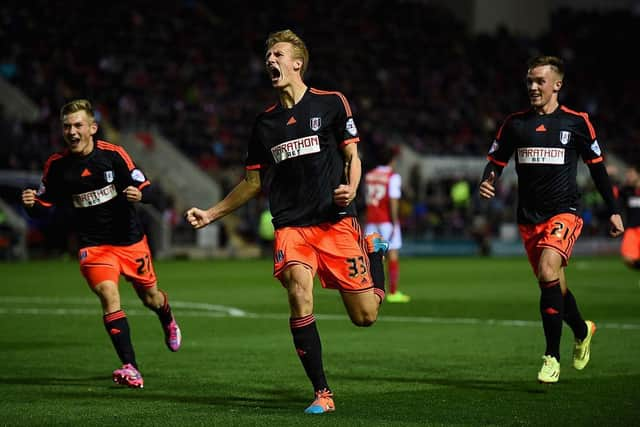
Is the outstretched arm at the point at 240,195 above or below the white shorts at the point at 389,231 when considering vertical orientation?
above

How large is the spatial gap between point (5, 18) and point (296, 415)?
29052mm

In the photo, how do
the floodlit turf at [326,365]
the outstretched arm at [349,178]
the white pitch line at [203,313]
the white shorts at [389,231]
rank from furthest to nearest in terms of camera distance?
1. the white shorts at [389,231]
2. the white pitch line at [203,313]
3. the floodlit turf at [326,365]
4. the outstretched arm at [349,178]

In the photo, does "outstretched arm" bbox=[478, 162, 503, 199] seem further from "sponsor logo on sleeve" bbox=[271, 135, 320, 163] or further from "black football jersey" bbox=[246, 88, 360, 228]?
"sponsor logo on sleeve" bbox=[271, 135, 320, 163]

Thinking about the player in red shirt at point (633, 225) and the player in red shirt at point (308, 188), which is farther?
the player in red shirt at point (633, 225)

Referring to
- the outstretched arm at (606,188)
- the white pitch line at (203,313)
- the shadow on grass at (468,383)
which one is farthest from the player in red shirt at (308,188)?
the white pitch line at (203,313)

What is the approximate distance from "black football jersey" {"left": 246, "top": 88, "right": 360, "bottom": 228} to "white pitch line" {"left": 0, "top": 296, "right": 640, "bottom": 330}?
21.0ft

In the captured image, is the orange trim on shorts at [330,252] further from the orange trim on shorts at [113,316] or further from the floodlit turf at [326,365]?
the orange trim on shorts at [113,316]

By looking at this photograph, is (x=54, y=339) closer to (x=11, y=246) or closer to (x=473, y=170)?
(x=11, y=246)

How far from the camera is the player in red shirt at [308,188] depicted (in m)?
7.04

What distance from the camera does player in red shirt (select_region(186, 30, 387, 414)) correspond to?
704cm

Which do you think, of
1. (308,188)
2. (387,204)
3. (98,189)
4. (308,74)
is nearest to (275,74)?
(308,188)

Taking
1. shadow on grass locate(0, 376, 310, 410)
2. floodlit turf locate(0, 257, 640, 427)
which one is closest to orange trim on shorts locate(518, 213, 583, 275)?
floodlit turf locate(0, 257, 640, 427)

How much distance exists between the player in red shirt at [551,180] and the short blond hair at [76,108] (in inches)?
125

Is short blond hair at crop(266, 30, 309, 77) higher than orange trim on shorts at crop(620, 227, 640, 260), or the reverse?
short blond hair at crop(266, 30, 309, 77)
